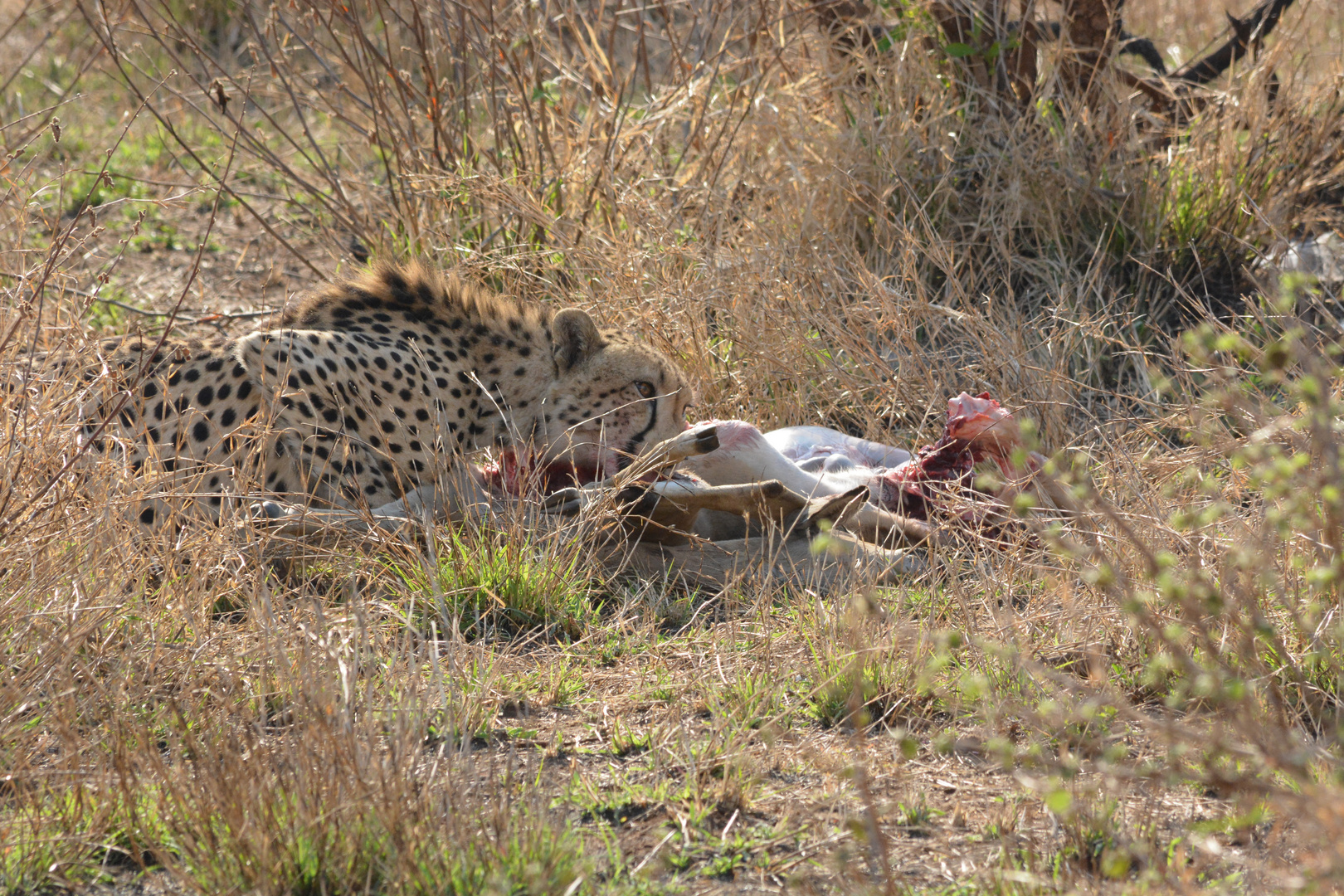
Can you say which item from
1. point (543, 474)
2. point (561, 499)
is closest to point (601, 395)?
point (543, 474)

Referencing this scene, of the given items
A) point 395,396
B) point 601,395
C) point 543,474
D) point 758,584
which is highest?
point 395,396

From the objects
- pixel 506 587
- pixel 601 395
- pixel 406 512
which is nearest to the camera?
pixel 506 587

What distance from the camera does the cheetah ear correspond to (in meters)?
3.90

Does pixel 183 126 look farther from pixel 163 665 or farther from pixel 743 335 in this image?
pixel 163 665

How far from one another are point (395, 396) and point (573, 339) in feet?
1.93

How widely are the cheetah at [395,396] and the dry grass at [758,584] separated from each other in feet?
1.00

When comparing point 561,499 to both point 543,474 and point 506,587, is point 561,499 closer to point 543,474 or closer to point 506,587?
point 543,474

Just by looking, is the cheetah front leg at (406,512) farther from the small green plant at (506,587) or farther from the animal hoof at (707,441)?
the animal hoof at (707,441)

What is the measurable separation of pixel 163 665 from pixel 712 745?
107 cm

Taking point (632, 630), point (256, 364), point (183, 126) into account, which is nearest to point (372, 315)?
point (256, 364)

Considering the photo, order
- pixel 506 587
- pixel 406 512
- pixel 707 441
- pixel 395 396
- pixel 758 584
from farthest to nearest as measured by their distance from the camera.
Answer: pixel 395 396 < pixel 707 441 < pixel 758 584 < pixel 406 512 < pixel 506 587

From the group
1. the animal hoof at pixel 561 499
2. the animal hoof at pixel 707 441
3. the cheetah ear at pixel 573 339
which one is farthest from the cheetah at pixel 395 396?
the animal hoof at pixel 707 441

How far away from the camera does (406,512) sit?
3.09m

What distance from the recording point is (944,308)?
407 centimetres
